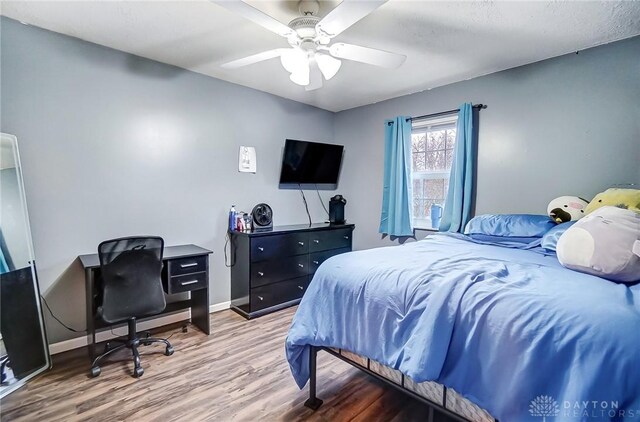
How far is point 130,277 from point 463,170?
3131 millimetres

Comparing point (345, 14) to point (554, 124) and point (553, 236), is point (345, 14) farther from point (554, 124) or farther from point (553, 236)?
point (554, 124)

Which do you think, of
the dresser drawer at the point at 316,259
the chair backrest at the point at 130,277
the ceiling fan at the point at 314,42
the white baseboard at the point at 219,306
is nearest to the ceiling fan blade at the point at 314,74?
the ceiling fan at the point at 314,42

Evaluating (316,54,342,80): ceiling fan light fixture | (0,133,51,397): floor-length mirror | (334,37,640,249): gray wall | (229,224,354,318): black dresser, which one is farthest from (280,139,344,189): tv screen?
(0,133,51,397): floor-length mirror

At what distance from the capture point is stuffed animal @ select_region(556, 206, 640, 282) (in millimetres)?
1339

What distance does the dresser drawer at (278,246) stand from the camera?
3.05 metres

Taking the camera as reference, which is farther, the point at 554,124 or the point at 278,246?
the point at 278,246

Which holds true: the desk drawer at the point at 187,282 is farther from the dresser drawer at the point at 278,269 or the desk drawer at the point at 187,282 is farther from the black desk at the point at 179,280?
the dresser drawer at the point at 278,269

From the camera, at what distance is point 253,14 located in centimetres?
153

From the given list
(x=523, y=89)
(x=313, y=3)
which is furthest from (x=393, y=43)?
(x=523, y=89)

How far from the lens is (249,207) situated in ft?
11.5

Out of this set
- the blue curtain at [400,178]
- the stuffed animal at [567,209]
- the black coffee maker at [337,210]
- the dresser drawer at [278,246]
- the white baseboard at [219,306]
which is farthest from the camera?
the black coffee maker at [337,210]

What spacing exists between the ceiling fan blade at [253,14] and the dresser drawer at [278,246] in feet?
6.26

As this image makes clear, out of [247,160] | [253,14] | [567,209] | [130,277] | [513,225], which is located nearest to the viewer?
[253,14]

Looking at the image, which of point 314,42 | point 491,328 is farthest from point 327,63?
point 491,328
